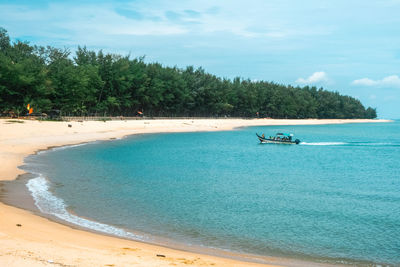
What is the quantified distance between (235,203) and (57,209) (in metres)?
9.06

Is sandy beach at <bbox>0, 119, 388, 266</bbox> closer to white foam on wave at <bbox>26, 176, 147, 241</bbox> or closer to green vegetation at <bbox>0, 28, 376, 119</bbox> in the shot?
white foam on wave at <bbox>26, 176, 147, 241</bbox>

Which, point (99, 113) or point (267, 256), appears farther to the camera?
point (99, 113)

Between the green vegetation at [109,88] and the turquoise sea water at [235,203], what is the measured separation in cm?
3701

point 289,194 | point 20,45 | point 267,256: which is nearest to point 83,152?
point 289,194

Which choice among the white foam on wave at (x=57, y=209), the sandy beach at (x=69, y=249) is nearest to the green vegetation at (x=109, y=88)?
the white foam on wave at (x=57, y=209)

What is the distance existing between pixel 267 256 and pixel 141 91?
94319mm

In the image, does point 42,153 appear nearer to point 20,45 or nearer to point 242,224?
point 242,224

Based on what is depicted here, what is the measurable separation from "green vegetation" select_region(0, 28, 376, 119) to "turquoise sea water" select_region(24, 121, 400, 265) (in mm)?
37007

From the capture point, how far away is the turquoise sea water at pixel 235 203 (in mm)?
15938

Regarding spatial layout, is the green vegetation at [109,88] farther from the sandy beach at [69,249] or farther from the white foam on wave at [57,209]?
the sandy beach at [69,249]

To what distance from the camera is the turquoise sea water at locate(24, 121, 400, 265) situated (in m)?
15.9

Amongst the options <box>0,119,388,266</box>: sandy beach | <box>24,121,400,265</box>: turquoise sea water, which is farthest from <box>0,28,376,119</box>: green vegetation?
<box>0,119,388,266</box>: sandy beach

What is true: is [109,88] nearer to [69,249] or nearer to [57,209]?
[57,209]

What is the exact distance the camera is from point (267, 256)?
14164 millimetres
